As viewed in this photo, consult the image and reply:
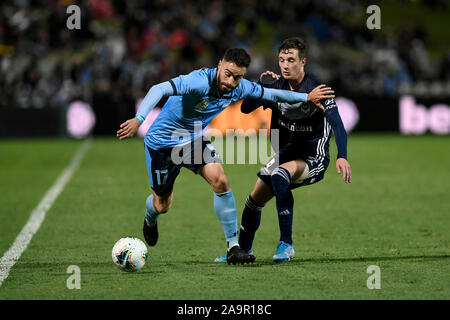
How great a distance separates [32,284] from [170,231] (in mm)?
2866

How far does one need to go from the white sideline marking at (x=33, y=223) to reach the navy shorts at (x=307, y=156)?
228 centimetres

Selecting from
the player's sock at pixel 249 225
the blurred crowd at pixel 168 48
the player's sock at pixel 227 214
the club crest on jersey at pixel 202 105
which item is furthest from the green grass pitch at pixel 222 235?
the blurred crowd at pixel 168 48

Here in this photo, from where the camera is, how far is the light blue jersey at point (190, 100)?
6.23 m

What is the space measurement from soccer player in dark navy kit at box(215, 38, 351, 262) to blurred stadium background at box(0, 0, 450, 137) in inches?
486

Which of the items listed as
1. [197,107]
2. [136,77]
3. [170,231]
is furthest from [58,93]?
[197,107]

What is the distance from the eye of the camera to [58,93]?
20.5 meters

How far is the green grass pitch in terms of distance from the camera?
18.2ft

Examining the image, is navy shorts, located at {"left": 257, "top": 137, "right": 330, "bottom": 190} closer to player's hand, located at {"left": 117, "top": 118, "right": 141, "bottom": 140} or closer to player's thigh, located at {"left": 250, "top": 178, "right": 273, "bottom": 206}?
player's thigh, located at {"left": 250, "top": 178, "right": 273, "bottom": 206}

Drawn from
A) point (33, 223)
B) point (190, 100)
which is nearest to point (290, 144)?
point (190, 100)

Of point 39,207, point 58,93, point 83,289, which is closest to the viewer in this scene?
point 83,289

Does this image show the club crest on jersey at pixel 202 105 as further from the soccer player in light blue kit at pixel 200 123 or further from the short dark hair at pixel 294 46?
the short dark hair at pixel 294 46

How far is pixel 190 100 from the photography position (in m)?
6.66

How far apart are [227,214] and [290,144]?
88 cm
